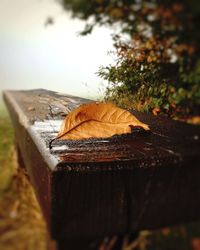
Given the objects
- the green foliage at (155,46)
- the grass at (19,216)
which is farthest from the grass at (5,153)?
the green foliage at (155,46)

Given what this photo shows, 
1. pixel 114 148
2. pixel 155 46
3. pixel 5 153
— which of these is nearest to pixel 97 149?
pixel 114 148

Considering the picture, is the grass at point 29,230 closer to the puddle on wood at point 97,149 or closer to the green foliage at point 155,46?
the puddle on wood at point 97,149

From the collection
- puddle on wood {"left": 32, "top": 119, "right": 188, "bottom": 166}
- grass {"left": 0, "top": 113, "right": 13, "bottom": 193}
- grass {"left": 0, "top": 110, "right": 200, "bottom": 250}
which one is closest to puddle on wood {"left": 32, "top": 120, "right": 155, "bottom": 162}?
puddle on wood {"left": 32, "top": 119, "right": 188, "bottom": 166}

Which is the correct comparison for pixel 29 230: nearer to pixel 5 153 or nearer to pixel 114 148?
Answer: pixel 114 148

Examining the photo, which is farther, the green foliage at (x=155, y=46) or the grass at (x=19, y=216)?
the grass at (x=19, y=216)

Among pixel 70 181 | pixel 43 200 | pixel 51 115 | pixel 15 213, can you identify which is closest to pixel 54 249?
pixel 43 200

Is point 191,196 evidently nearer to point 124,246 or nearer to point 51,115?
point 124,246

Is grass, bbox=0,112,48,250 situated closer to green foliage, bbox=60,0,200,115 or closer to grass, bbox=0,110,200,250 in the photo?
grass, bbox=0,110,200,250
